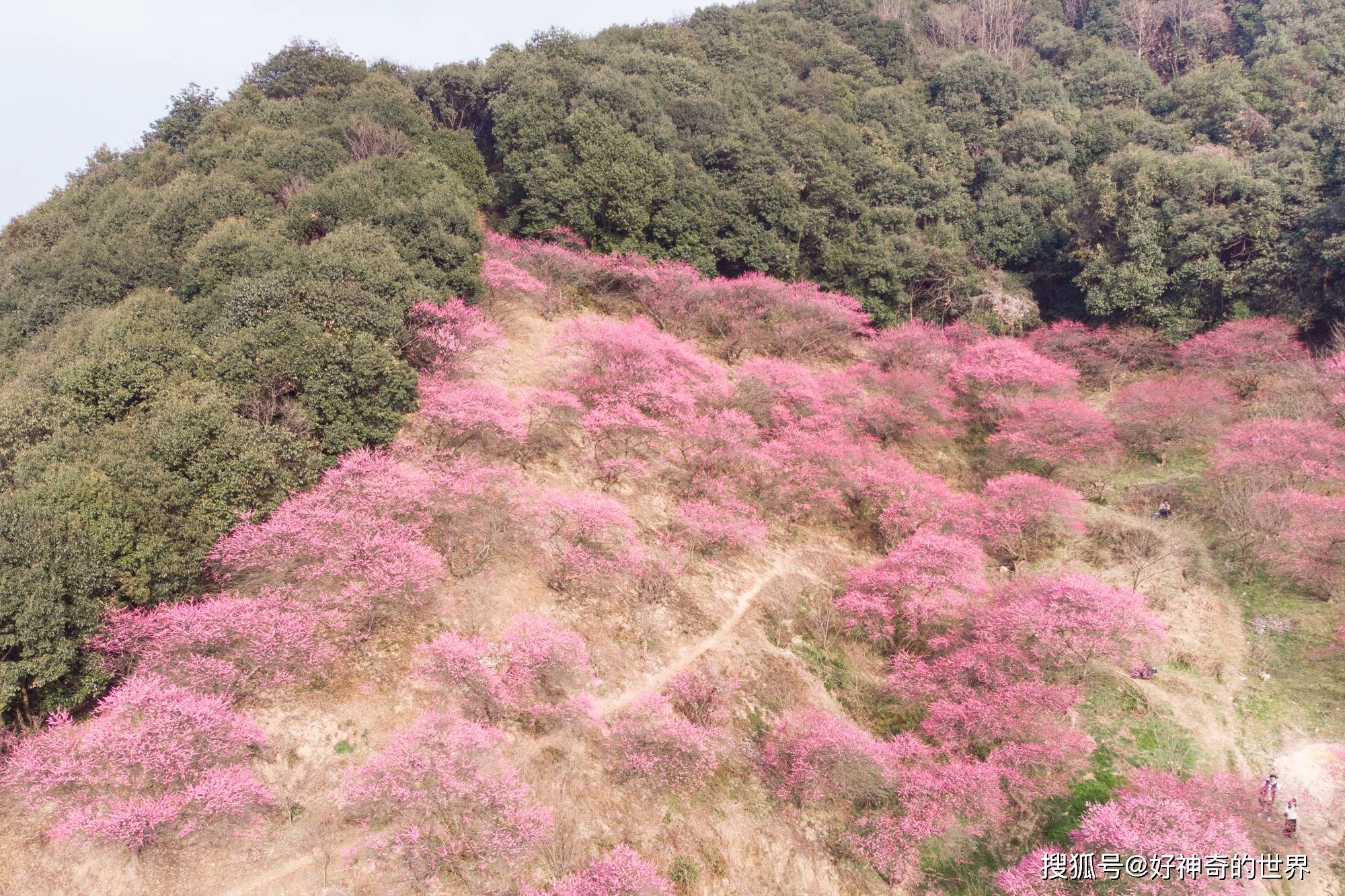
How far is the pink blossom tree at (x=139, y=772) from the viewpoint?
39.1 feet

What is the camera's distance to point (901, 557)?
19.7m

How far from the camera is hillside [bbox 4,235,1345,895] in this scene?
508 inches

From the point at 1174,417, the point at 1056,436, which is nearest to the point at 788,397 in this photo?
the point at 1056,436

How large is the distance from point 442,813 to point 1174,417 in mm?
26279

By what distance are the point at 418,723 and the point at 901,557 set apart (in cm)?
1294

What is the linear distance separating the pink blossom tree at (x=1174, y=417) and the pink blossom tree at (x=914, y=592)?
10.6 m

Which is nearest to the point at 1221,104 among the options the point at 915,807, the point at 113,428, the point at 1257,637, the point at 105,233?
the point at 1257,637

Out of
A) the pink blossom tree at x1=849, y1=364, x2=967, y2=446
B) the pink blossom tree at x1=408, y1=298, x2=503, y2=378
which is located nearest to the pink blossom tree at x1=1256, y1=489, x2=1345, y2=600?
the pink blossom tree at x1=849, y1=364, x2=967, y2=446

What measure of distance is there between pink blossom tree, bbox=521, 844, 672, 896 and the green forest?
9.65 meters

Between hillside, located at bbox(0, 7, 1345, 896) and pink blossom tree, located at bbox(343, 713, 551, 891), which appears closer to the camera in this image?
pink blossom tree, located at bbox(343, 713, 551, 891)

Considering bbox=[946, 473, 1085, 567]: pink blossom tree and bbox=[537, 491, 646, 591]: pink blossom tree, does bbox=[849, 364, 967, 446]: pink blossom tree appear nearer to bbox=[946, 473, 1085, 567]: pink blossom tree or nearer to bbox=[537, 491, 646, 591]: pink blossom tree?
bbox=[946, 473, 1085, 567]: pink blossom tree

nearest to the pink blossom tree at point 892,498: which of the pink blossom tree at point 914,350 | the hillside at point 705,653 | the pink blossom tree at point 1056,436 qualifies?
the hillside at point 705,653

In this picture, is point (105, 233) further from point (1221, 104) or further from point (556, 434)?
point (1221, 104)

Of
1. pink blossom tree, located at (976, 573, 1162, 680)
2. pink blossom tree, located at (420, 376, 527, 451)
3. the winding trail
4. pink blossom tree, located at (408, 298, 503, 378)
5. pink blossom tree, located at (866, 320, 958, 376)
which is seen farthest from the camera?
pink blossom tree, located at (866, 320, 958, 376)
